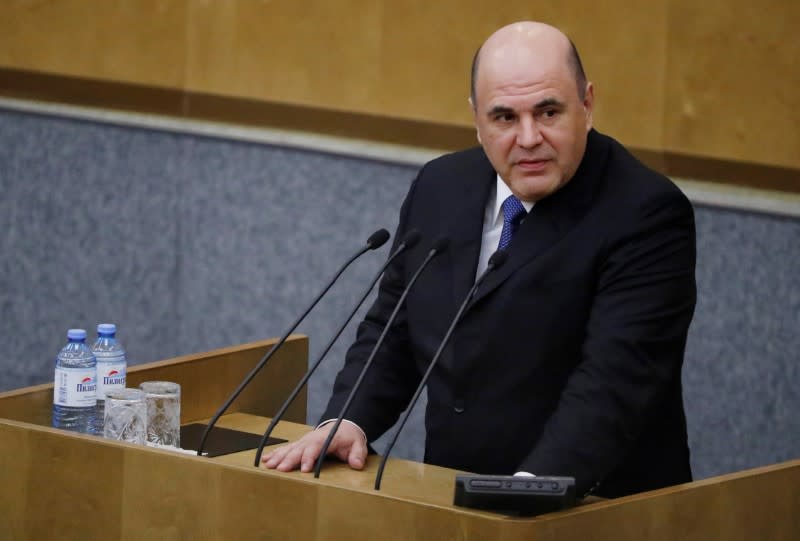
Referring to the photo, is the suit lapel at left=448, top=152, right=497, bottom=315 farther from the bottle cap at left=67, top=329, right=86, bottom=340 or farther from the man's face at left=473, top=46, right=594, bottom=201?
the bottle cap at left=67, top=329, right=86, bottom=340

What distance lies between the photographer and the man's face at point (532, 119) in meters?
2.25

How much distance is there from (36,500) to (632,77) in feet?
6.92

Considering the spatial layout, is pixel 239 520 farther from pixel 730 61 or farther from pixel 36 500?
pixel 730 61

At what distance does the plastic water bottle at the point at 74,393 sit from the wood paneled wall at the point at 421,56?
5.77 ft

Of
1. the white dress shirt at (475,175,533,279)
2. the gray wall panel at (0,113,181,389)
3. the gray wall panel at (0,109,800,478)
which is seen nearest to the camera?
the white dress shirt at (475,175,533,279)

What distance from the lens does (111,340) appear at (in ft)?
8.75

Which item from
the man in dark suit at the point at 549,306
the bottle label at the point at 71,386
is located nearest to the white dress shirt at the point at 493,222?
the man in dark suit at the point at 549,306

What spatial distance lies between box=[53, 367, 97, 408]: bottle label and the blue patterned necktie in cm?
75

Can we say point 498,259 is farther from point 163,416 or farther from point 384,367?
point 163,416

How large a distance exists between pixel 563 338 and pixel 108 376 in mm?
829

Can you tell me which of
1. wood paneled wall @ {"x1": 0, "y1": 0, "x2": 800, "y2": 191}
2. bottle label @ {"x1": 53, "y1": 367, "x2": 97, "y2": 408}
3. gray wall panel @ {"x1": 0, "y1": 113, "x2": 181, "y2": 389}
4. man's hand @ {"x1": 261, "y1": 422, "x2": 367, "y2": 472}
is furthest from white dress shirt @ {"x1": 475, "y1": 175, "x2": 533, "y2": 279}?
gray wall panel @ {"x1": 0, "y1": 113, "x2": 181, "y2": 389}

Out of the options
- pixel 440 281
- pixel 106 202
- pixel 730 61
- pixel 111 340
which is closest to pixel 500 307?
pixel 440 281

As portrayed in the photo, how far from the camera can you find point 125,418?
97.1 inches

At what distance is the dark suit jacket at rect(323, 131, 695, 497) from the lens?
2.18 meters
